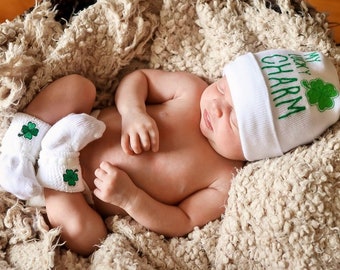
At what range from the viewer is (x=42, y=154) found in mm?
941

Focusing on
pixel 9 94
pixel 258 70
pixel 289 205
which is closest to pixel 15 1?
pixel 9 94

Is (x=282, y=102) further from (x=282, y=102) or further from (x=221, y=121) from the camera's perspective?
(x=221, y=121)

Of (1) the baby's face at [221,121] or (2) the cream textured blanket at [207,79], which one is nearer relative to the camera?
(2) the cream textured blanket at [207,79]

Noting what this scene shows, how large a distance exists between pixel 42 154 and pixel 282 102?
0.46 metres

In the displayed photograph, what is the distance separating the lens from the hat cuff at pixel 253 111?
95 cm

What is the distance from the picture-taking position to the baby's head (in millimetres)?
941

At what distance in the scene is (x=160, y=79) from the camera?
3.64 ft

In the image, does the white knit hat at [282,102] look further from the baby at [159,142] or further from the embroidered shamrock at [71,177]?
the embroidered shamrock at [71,177]

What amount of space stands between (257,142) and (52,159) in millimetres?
391

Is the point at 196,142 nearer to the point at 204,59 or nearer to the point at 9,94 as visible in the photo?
the point at 204,59

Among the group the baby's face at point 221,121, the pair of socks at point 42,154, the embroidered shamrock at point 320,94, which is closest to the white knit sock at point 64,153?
the pair of socks at point 42,154

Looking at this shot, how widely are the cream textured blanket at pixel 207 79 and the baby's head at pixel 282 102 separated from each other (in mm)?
32

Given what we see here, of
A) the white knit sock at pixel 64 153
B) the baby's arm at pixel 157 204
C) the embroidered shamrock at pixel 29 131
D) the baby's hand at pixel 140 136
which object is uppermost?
the embroidered shamrock at pixel 29 131

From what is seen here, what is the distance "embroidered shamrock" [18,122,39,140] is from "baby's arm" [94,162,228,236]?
14 cm
